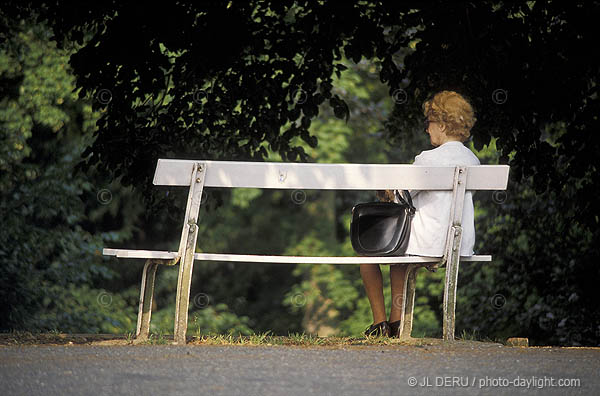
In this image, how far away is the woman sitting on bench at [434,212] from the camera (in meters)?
6.28

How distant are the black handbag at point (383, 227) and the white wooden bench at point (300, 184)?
0.14 m

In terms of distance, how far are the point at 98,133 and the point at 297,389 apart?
5513 millimetres

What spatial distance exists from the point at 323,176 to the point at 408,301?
92cm

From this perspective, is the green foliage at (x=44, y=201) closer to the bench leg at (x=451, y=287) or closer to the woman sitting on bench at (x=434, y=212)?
the woman sitting on bench at (x=434, y=212)

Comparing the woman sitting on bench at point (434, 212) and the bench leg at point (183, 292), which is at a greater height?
the woman sitting on bench at point (434, 212)

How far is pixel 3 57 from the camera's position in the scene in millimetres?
15578

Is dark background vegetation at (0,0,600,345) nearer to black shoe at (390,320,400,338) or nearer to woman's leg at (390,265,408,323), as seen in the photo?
woman's leg at (390,265,408,323)

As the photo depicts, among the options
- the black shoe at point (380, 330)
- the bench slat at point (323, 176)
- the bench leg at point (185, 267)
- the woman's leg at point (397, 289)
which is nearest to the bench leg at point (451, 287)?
the bench slat at point (323, 176)

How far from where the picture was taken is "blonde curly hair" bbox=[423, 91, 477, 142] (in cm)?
669

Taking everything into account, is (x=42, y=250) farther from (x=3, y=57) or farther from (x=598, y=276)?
(x=598, y=276)

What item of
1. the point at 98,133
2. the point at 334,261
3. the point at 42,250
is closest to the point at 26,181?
the point at 42,250

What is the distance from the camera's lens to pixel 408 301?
6.37 m

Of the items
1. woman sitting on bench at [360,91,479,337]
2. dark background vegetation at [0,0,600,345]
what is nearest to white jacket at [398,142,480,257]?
woman sitting on bench at [360,91,479,337]

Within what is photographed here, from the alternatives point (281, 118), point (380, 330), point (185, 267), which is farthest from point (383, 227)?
point (281, 118)
